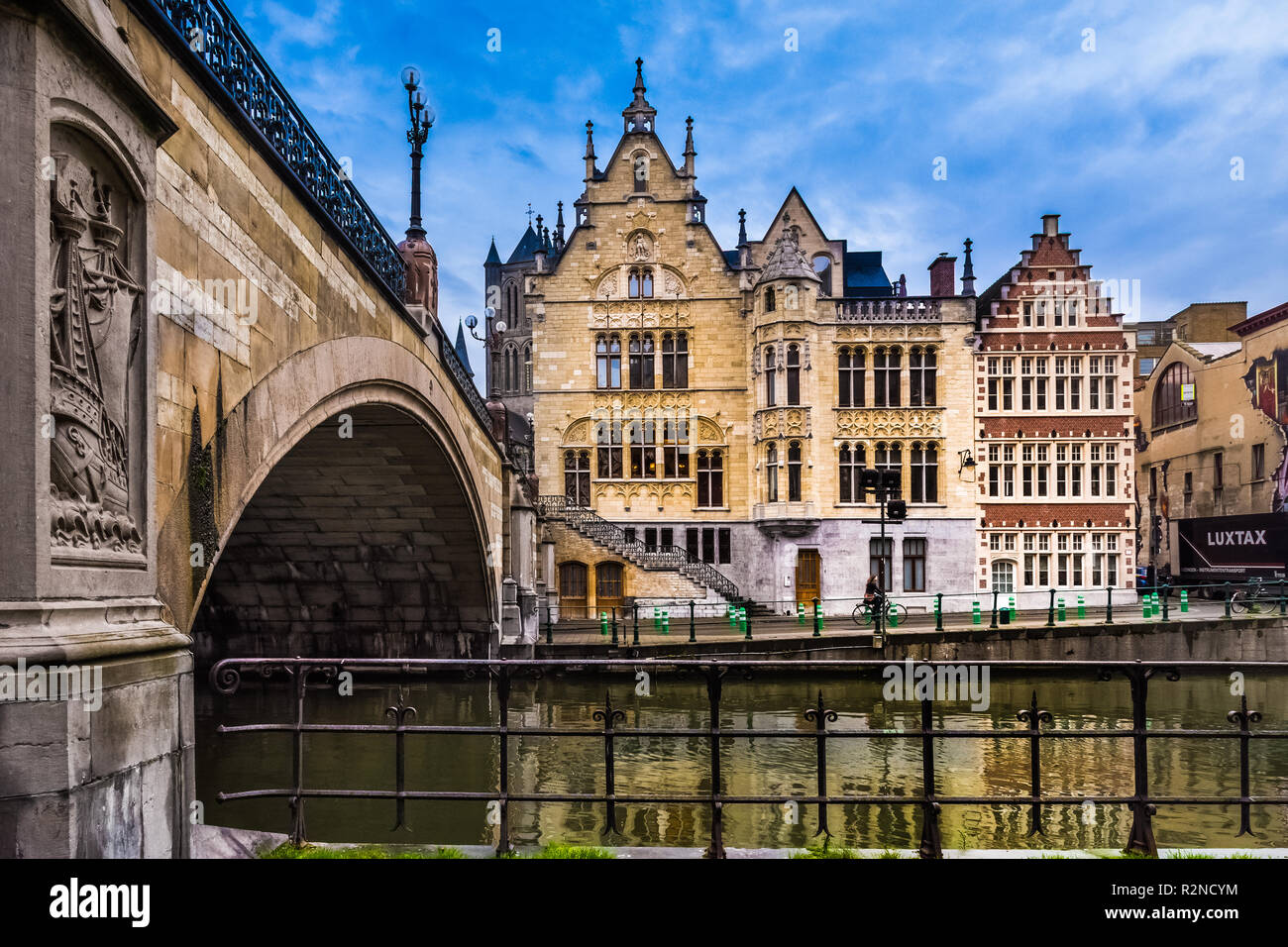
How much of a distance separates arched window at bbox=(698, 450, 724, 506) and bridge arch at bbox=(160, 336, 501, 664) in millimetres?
10382

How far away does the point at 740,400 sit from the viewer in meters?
28.0

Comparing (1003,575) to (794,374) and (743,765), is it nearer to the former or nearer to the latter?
(794,374)

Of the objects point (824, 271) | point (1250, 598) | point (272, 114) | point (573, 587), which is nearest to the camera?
point (272, 114)

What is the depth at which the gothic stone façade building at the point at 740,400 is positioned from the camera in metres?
27.1

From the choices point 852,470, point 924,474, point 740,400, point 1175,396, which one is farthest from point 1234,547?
point 740,400

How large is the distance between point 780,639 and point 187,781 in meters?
15.7

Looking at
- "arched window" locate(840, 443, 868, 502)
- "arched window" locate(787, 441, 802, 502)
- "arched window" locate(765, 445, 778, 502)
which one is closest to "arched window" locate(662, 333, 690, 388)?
"arched window" locate(765, 445, 778, 502)

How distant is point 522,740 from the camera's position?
1234 centimetres

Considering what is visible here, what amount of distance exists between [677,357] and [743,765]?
62.2ft

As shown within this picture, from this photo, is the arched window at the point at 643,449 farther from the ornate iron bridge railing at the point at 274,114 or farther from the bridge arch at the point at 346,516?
the ornate iron bridge railing at the point at 274,114

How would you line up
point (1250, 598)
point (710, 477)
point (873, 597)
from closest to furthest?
point (873, 597) → point (1250, 598) → point (710, 477)

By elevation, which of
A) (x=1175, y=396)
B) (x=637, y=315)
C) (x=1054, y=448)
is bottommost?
(x=1054, y=448)

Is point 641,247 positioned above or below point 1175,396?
above
